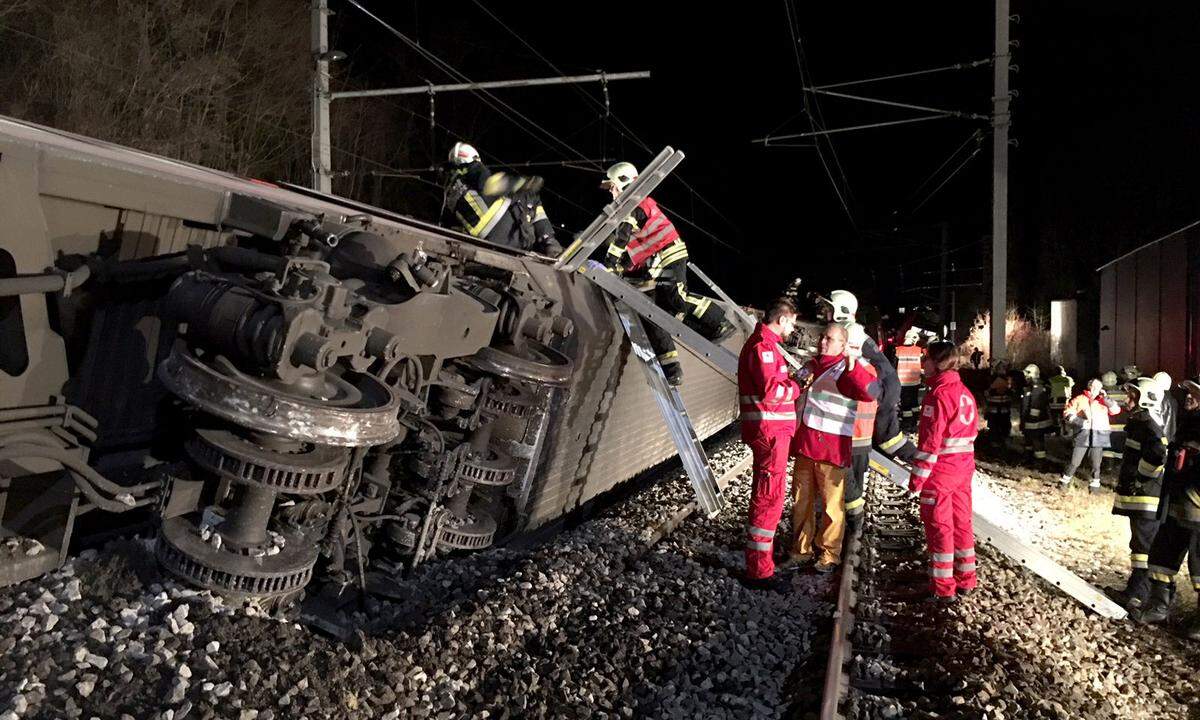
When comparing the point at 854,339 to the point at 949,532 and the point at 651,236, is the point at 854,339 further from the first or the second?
the point at 651,236

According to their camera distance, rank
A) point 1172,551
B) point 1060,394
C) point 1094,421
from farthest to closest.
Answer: point 1060,394, point 1094,421, point 1172,551

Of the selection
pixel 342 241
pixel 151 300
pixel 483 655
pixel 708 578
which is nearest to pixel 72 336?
pixel 151 300

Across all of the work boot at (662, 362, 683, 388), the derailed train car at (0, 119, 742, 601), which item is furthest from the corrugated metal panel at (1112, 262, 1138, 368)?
the derailed train car at (0, 119, 742, 601)

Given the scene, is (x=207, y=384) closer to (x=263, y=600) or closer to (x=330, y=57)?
(x=263, y=600)

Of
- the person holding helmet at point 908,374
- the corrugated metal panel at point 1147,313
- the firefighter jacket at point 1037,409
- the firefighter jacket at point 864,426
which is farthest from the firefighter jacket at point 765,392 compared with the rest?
the corrugated metal panel at point 1147,313

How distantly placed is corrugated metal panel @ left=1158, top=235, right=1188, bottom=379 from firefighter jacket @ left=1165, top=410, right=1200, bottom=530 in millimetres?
9538

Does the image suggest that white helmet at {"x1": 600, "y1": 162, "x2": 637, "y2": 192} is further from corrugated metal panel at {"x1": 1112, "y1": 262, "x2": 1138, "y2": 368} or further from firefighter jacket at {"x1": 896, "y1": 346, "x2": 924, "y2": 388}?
corrugated metal panel at {"x1": 1112, "y1": 262, "x2": 1138, "y2": 368}

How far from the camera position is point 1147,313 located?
54.7 ft

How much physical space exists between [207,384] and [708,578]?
11.8ft

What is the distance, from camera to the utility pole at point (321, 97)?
11.6 metres

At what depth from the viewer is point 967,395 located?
18.9 ft

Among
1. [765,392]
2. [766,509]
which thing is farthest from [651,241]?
[766,509]

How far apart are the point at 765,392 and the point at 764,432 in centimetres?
28

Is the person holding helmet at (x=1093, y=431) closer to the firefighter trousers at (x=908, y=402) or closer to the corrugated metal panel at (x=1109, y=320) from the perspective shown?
the firefighter trousers at (x=908, y=402)
